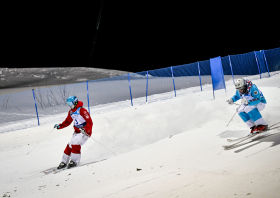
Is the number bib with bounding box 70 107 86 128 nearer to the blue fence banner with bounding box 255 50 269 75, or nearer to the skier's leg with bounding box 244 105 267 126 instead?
the skier's leg with bounding box 244 105 267 126

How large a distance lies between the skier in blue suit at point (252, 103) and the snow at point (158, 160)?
1.96ft

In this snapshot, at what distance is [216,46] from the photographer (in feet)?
96.4

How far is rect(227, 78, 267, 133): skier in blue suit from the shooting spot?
206 inches

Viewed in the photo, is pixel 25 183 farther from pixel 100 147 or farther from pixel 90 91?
pixel 90 91

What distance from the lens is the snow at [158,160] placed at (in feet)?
9.84

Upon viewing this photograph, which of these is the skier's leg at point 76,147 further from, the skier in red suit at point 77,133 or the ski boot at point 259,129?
the ski boot at point 259,129

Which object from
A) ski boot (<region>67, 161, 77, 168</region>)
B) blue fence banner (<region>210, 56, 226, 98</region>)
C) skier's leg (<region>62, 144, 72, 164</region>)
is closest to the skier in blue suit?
ski boot (<region>67, 161, 77, 168</region>)

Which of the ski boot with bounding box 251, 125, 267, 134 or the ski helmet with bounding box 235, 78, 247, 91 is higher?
the ski helmet with bounding box 235, 78, 247, 91

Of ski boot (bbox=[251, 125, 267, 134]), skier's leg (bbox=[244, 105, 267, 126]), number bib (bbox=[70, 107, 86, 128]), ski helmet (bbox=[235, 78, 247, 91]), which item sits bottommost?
ski boot (bbox=[251, 125, 267, 134])

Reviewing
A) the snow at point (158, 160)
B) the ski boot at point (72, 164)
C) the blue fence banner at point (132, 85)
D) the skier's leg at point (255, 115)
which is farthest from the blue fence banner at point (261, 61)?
the ski boot at point (72, 164)

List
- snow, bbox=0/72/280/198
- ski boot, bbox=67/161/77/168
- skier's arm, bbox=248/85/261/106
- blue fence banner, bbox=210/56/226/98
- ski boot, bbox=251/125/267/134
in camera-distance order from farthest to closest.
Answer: blue fence banner, bbox=210/56/226/98 → ski boot, bbox=67/161/77/168 → skier's arm, bbox=248/85/261/106 → ski boot, bbox=251/125/267/134 → snow, bbox=0/72/280/198

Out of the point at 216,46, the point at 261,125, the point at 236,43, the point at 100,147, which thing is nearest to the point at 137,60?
the point at 216,46

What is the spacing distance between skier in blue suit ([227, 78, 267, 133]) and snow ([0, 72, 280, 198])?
0.60 m

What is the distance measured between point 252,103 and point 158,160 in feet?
7.79
